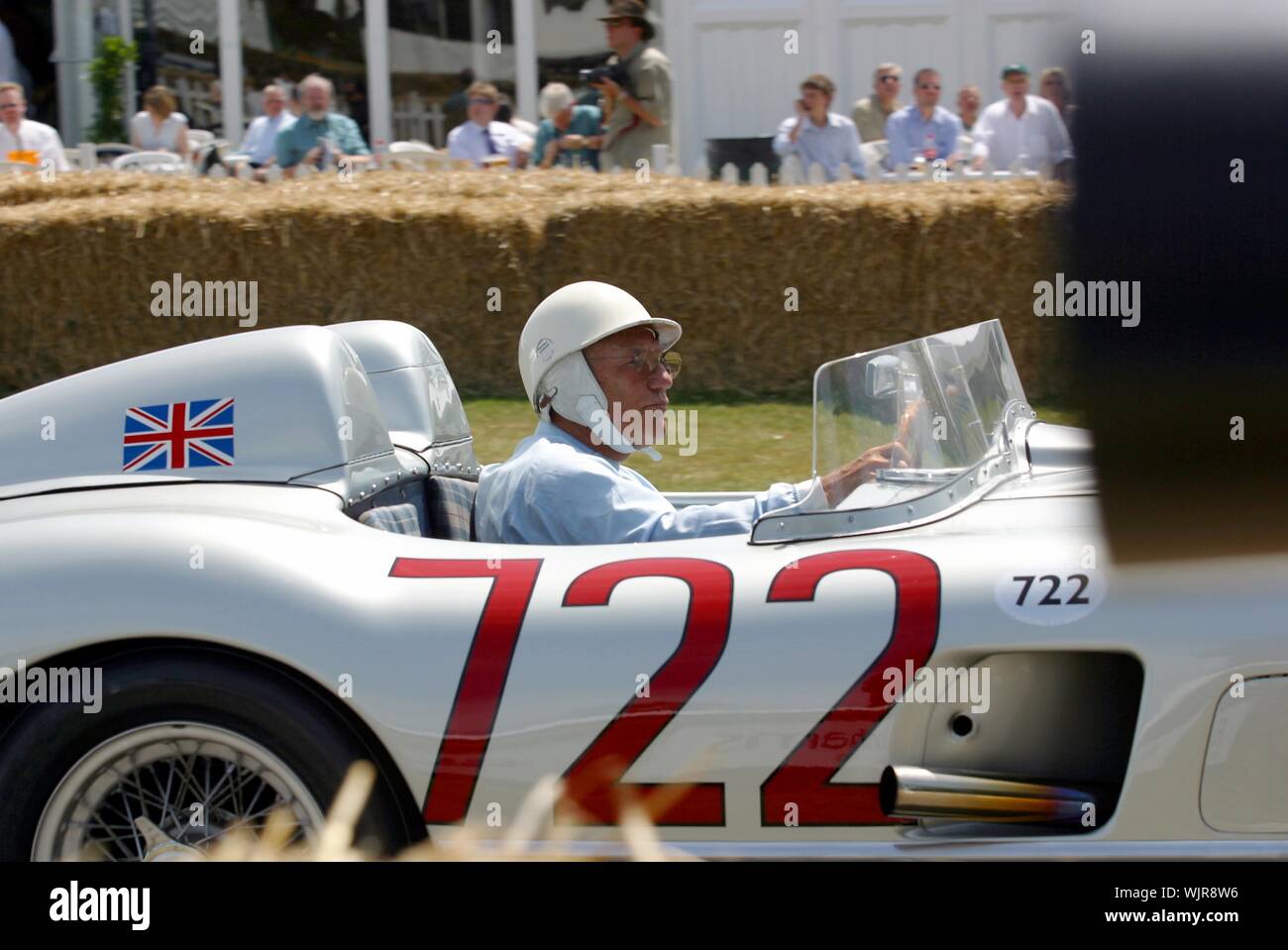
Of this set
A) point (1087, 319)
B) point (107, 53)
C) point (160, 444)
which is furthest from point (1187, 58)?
point (107, 53)

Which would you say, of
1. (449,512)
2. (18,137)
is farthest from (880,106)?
(449,512)

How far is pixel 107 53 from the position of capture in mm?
13352

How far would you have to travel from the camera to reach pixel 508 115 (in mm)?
12805

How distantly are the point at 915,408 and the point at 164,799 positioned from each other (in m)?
1.64

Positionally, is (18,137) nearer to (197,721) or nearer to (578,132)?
(578,132)

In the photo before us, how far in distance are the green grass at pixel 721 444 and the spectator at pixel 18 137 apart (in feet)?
14.7

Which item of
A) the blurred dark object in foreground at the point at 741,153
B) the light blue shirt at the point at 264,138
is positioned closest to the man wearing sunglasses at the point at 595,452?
the light blue shirt at the point at 264,138

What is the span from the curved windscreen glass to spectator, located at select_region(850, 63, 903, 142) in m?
7.44

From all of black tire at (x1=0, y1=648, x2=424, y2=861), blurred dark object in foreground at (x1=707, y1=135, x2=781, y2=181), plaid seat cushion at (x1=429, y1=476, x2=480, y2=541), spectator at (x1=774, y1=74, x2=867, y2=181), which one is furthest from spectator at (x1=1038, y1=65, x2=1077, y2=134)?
blurred dark object in foreground at (x1=707, y1=135, x2=781, y2=181)

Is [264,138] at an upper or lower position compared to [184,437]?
upper

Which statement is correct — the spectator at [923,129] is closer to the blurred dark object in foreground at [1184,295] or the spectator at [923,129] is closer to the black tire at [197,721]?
the black tire at [197,721]

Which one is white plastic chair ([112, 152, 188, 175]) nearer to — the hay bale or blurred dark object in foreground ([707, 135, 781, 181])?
the hay bale

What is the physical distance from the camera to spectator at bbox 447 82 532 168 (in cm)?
1077
